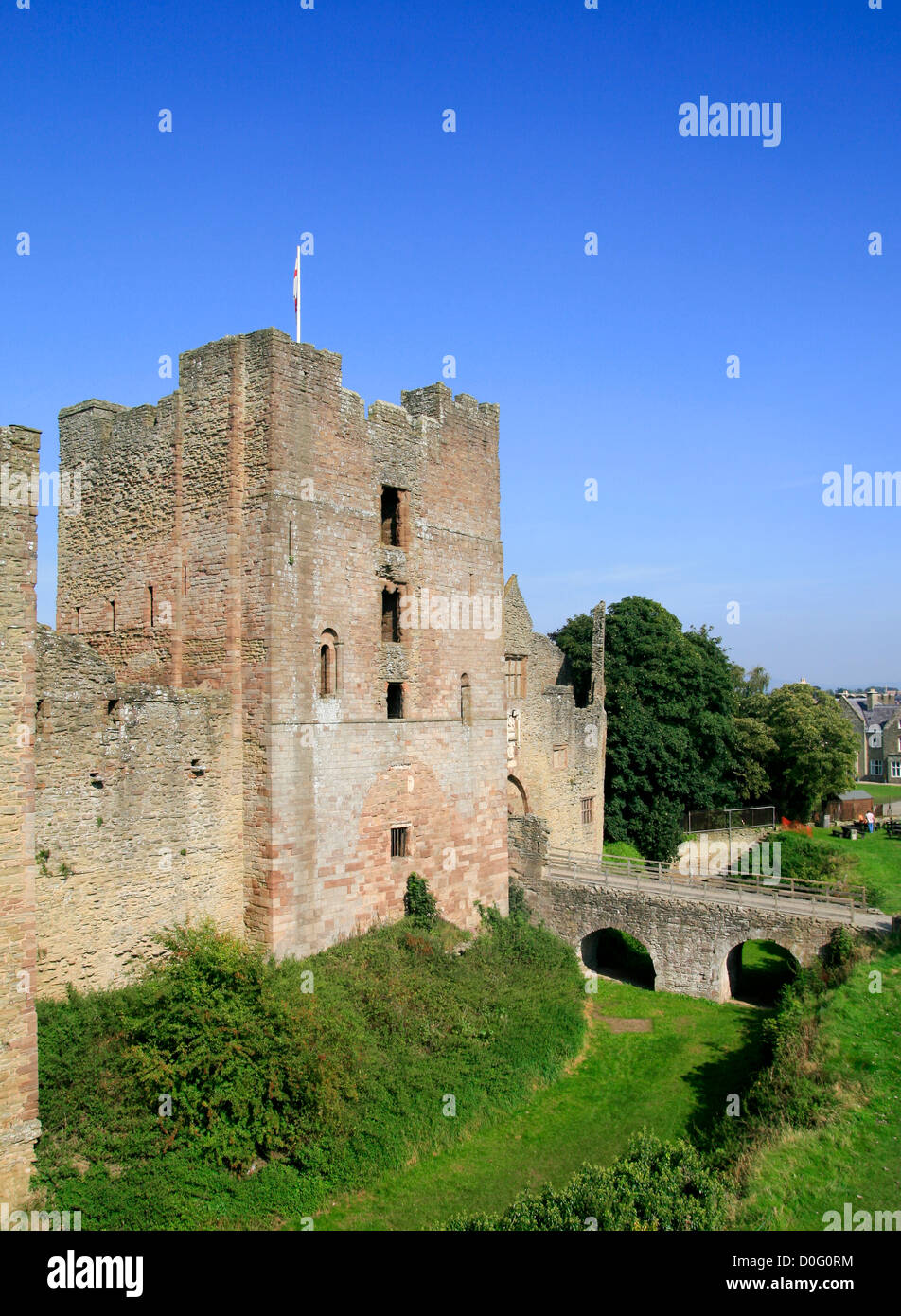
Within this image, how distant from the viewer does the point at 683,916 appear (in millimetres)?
24172

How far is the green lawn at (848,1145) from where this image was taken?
11930 millimetres

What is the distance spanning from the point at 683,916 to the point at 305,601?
1337 cm

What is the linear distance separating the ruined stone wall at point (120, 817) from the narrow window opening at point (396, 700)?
473 centimetres

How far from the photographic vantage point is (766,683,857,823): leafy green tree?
4241cm

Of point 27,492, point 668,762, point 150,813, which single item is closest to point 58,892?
point 150,813

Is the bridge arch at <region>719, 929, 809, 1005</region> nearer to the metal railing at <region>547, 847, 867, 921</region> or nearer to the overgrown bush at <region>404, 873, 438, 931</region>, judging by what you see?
the metal railing at <region>547, 847, 867, 921</region>

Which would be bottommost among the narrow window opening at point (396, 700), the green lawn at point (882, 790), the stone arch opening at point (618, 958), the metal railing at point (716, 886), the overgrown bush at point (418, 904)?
the stone arch opening at point (618, 958)

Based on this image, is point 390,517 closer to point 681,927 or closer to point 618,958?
point 681,927

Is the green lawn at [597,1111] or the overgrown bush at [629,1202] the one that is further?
the green lawn at [597,1111]

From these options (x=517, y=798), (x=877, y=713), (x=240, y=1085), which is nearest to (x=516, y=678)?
(x=517, y=798)

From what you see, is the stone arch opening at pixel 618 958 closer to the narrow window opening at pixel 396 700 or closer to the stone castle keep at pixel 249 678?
the stone castle keep at pixel 249 678

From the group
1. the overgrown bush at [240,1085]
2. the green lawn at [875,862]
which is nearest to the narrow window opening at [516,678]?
the green lawn at [875,862]

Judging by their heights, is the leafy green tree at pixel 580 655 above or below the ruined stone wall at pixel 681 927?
above

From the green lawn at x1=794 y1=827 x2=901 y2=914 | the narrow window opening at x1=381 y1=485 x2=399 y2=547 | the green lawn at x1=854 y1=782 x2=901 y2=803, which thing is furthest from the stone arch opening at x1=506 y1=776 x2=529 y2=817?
the green lawn at x1=854 y1=782 x2=901 y2=803
